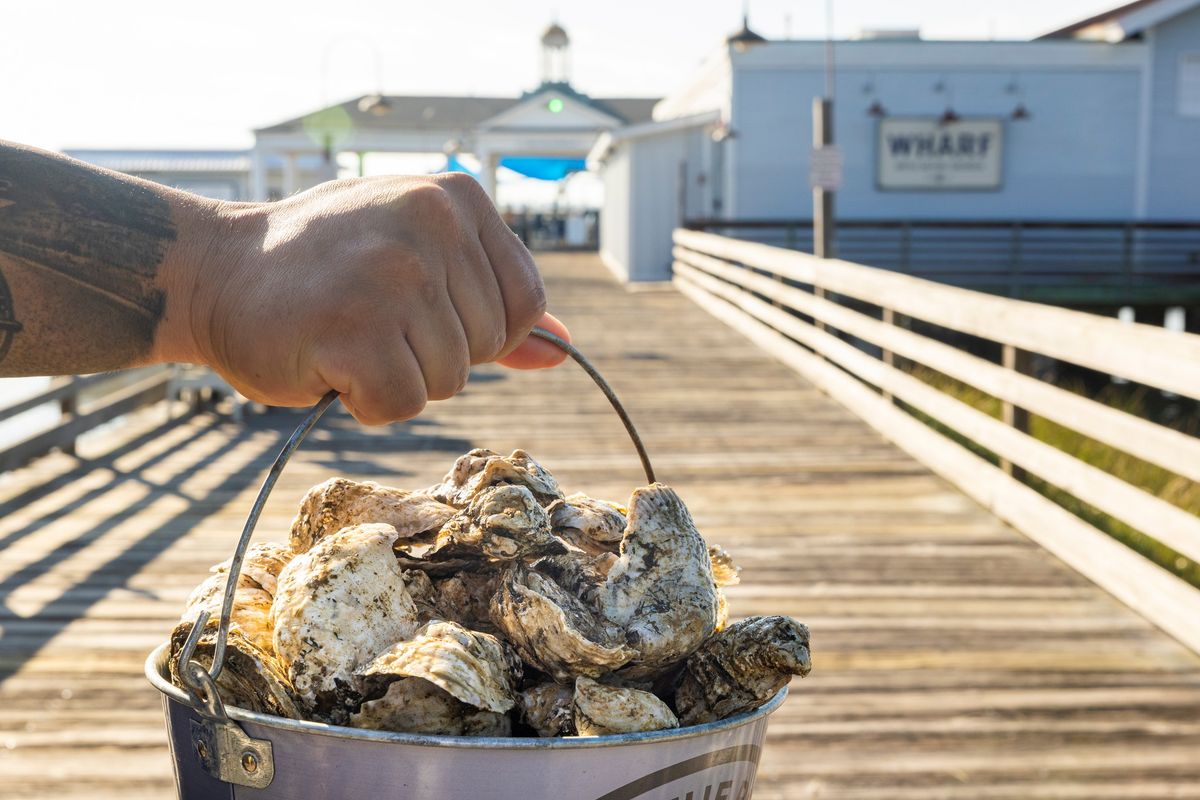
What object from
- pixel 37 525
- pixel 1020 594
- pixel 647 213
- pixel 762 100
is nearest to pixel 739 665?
pixel 1020 594

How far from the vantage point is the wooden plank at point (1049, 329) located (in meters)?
4.43

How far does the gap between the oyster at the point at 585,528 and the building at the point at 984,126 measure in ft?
68.0

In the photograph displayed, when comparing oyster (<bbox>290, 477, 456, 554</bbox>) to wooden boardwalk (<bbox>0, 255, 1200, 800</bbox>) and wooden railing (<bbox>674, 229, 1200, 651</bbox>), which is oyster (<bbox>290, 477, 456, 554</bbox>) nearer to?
wooden boardwalk (<bbox>0, 255, 1200, 800</bbox>)

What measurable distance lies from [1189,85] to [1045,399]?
1972 cm

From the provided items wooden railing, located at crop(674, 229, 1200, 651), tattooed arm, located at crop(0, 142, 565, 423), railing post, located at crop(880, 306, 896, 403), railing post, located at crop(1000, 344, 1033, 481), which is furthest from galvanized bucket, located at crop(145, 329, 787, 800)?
railing post, located at crop(880, 306, 896, 403)

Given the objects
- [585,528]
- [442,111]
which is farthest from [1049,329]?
[442,111]

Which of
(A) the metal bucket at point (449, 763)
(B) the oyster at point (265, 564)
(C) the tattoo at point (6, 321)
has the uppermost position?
(C) the tattoo at point (6, 321)

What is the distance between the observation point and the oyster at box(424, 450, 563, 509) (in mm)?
1840

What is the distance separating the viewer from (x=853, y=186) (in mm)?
22797

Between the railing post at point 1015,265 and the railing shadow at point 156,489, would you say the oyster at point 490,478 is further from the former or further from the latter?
the railing post at point 1015,265

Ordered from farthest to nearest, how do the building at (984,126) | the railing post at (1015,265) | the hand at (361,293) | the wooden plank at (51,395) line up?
the building at (984,126), the railing post at (1015,265), the wooden plank at (51,395), the hand at (361,293)

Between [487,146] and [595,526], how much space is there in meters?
33.6

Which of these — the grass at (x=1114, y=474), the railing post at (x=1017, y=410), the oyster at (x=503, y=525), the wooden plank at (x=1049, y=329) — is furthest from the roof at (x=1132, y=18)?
the oyster at (x=503, y=525)

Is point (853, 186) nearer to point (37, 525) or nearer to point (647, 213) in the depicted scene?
point (647, 213)
